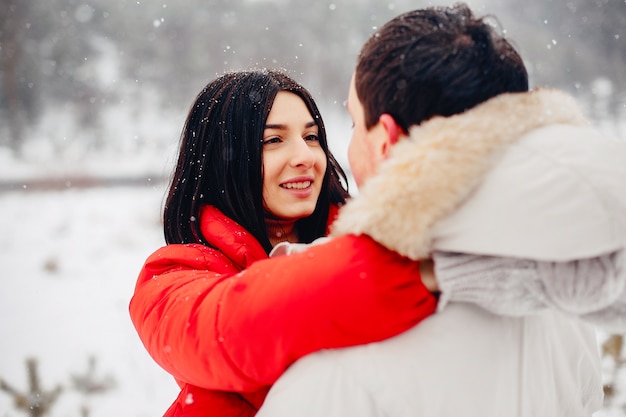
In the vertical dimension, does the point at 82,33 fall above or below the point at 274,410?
above

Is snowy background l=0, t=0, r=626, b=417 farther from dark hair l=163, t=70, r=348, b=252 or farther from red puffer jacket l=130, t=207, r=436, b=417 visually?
red puffer jacket l=130, t=207, r=436, b=417

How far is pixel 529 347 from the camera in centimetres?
115

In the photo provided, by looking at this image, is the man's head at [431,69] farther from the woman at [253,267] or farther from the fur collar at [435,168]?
the woman at [253,267]

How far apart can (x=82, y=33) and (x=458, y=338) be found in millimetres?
22917

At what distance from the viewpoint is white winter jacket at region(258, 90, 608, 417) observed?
0.84 meters

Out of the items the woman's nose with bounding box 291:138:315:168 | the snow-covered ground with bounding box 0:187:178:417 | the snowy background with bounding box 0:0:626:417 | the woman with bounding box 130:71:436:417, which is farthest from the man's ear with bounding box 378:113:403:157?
the snow-covered ground with bounding box 0:187:178:417

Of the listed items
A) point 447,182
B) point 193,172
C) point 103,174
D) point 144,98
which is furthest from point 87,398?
point 144,98

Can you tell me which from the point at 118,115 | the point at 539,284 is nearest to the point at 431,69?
the point at 539,284

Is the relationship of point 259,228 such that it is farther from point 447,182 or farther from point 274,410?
point 447,182

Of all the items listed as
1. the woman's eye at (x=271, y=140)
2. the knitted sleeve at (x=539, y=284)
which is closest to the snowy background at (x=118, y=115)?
the woman's eye at (x=271, y=140)

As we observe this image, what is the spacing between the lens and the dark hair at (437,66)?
1.03 m

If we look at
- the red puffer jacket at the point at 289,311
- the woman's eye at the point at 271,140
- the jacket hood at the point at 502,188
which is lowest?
the red puffer jacket at the point at 289,311

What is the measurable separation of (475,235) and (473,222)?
0.02m

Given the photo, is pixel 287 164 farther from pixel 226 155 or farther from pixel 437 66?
pixel 437 66
